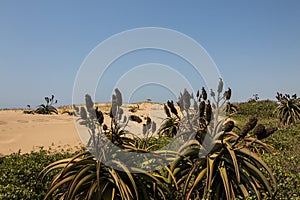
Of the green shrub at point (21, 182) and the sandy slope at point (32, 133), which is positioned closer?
the green shrub at point (21, 182)

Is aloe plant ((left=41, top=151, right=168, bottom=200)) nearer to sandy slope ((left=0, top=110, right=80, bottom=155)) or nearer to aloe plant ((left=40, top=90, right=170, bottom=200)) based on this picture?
aloe plant ((left=40, top=90, right=170, bottom=200))

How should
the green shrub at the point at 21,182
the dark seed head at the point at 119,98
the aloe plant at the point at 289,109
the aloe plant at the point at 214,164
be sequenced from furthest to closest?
the aloe plant at the point at 289,109, the green shrub at the point at 21,182, the aloe plant at the point at 214,164, the dark seed head at the point at 119,98

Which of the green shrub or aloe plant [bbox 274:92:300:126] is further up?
aloe plant [bbox 274:92:300:126]

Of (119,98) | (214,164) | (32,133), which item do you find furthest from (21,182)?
(32,133)

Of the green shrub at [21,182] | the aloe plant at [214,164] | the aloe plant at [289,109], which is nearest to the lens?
the aloe plant at [214,164]

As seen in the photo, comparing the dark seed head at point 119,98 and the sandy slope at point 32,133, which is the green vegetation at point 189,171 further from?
the sandy slope at point 32,133

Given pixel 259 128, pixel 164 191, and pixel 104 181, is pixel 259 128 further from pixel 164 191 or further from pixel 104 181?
pixel 104 181

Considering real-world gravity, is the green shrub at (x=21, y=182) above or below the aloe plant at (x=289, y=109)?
below

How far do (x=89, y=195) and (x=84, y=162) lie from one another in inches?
16.7

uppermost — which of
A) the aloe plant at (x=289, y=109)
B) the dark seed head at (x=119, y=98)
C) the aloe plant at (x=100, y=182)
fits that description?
the aloe plant at (x=289, y=109)

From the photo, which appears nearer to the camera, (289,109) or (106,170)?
(106,170)

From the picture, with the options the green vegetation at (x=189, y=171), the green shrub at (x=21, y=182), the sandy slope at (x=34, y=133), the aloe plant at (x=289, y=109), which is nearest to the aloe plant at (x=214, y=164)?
the green vegetation at (x=189, y=171)

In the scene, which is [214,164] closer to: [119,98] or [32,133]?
[119,98]

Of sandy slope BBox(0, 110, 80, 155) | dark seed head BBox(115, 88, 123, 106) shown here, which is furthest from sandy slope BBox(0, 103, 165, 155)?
dark seed head BBox(115, 88, 123, 106)
